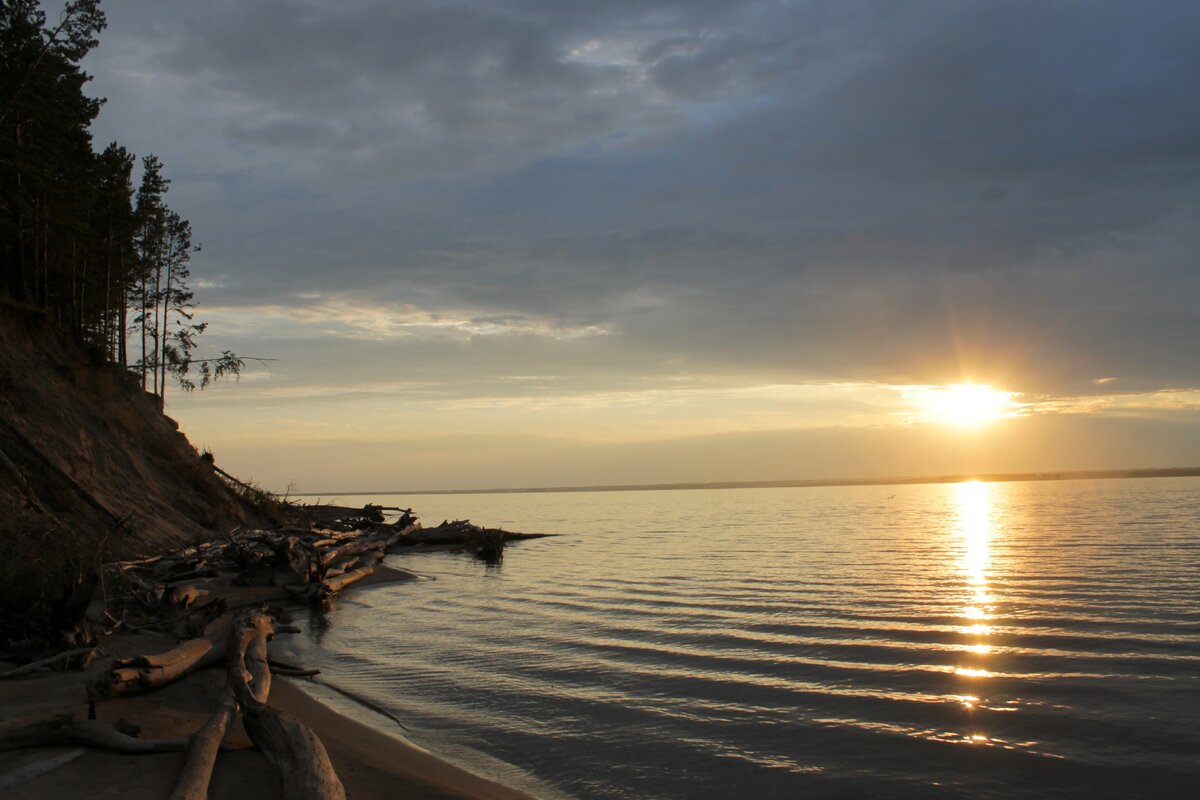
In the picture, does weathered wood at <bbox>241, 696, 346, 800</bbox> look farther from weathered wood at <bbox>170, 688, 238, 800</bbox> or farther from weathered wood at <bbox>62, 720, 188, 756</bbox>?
weathered wood at <bbox>62, 720, 188, 756</bbox>

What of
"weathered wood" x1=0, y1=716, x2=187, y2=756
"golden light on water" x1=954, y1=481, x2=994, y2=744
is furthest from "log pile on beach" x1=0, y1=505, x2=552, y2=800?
"golden light on water" x1=954, y1=481, x2=994, y2=744

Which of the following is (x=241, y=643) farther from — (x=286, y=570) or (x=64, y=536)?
(x=286, y=570)

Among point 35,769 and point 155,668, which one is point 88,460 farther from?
point 35,769

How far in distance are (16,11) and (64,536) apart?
21509 mm

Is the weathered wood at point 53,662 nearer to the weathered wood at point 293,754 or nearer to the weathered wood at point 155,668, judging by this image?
the weathered wood at point 155,668

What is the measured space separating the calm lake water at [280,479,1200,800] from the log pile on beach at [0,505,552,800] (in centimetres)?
162

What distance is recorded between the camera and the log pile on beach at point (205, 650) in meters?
6.79

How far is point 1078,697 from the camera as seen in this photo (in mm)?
10453

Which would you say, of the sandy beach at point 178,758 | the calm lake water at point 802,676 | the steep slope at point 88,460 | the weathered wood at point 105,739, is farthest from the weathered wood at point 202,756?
the steep slope at point 88,460

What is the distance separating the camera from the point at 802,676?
12078mm

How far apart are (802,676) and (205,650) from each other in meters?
8.56

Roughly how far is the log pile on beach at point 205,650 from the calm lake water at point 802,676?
1.62 m

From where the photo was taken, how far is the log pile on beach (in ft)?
Answer: 22.3

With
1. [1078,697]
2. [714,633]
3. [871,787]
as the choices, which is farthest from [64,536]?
[1078,697]
